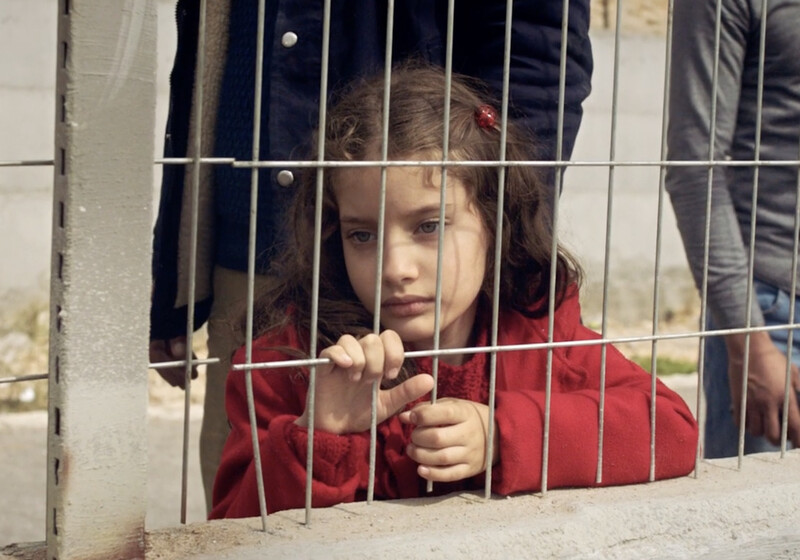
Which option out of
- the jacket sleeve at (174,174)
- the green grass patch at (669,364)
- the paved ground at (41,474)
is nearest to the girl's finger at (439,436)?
the jacket sleeve at (174,174)

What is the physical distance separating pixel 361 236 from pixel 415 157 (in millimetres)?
150

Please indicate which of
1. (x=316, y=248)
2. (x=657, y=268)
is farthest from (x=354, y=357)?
(x=657, y=268)

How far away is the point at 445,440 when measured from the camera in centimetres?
198

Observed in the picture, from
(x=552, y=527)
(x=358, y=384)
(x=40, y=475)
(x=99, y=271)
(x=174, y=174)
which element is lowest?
(x=40, y=475)

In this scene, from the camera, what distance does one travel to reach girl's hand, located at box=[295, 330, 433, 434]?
1.88 m

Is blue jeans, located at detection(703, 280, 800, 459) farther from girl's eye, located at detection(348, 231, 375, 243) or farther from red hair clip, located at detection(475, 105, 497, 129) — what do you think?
girl's eye, located at detection(348, 231, 375, 243)

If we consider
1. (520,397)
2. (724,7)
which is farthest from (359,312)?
(724,7)

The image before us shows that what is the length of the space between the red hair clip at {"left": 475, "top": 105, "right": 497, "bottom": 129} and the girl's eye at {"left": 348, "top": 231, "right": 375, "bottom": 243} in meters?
0.27

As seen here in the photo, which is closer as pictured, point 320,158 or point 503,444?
point 320,158

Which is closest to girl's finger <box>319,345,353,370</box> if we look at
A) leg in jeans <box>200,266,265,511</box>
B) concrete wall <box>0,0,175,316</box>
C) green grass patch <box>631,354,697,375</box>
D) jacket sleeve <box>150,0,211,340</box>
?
leg in jeans <box>200,266,265,511</box>

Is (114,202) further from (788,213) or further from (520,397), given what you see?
(788,213)

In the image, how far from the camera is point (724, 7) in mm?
2695

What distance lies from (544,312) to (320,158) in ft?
2.19

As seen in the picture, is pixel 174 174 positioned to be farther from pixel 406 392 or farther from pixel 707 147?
pixel 707 147
